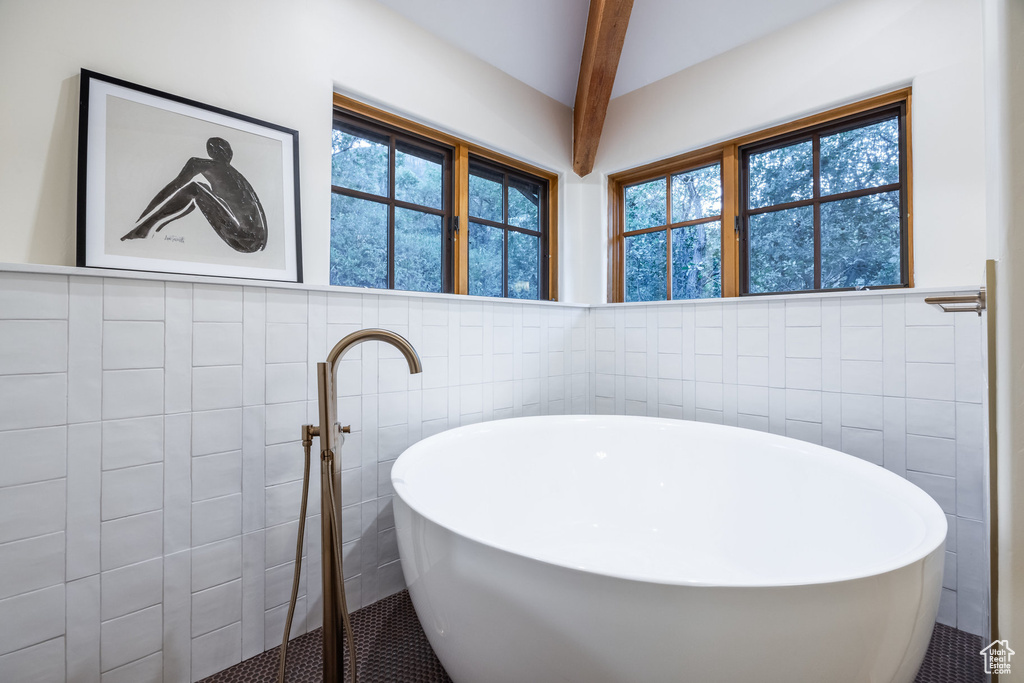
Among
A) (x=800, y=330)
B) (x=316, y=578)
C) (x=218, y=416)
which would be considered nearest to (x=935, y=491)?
(x=800, y=330)

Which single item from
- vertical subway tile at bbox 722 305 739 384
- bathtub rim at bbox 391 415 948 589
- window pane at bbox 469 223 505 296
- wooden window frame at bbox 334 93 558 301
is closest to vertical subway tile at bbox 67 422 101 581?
bathtub rim at bbox 391 415 948 589

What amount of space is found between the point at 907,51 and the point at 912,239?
673 millimetres

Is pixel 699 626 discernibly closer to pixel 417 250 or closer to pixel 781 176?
pixel 417 250

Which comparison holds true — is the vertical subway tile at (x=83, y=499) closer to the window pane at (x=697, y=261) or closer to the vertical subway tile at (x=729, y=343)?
the vertical subway tile at (x=729, y=343)

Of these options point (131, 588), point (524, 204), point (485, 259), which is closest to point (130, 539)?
point (131, 588)

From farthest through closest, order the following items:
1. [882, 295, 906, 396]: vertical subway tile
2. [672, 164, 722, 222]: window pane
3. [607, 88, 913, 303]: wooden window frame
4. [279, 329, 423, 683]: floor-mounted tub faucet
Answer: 1. [672, 164, 722, 222]: window pane
2. [607, 88, 913, 303]: wooden window frame
3. [882, 295, 906, 396]: vertical subway tile
4. [279, 329, 423, 683]: floor-mounted tub faucet

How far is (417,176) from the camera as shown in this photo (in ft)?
6.68

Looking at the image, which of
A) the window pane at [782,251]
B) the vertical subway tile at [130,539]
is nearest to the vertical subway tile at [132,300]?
the vertical subway tile at [130,539]

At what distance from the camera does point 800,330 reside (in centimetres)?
178

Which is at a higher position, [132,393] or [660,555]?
[132,393]

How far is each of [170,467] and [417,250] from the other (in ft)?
3.98

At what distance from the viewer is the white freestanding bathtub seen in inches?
26.4

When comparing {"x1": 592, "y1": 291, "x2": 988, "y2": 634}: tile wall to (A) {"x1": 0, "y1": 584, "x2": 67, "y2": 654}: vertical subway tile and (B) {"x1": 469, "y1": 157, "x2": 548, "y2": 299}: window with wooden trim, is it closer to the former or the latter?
(B) {"x1": 469, "y1": 157, "x2": 548, "y2": 299}: window with wooden trim

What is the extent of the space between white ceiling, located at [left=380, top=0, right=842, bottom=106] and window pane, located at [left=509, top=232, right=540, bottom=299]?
0.73 m
